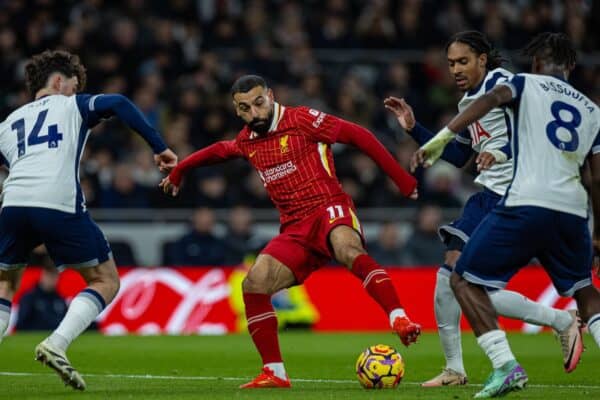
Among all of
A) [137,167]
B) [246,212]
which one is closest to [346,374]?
[246,212]

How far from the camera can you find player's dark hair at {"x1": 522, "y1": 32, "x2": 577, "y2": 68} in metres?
8.01

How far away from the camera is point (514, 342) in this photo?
14.9m

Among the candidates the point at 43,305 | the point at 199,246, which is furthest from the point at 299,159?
the point at 199,246

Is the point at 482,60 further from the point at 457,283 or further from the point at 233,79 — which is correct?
the point at 233,79

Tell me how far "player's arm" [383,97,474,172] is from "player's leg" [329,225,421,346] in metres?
0.87

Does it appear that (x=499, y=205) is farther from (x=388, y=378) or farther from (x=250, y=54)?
(x=250, y=54)

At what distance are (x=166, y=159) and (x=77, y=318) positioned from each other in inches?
51.4

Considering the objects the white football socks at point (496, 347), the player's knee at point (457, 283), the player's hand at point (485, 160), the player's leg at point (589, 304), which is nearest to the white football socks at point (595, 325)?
the player's leg at point (589, 304)

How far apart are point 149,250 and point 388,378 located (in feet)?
33.2

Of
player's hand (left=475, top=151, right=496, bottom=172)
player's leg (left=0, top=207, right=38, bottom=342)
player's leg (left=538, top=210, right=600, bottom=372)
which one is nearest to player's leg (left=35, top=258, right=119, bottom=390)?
player's leg (left=0, top=207, right=38, bottom=342)

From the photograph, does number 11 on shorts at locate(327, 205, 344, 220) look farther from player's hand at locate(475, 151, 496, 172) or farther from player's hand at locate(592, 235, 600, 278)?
player's hand at locate(592, 235, 600, 278)

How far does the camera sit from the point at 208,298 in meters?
16.9

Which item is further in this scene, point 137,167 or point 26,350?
point 137,167

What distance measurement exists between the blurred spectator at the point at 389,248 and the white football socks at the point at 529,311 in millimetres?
8684
